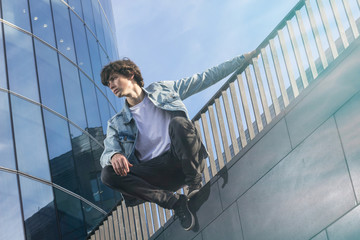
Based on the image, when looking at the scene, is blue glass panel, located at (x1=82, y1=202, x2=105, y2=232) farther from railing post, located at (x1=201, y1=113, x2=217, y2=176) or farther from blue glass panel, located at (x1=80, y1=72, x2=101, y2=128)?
railing post, located at (x1=201, y1=113, x2=217, y2=176)

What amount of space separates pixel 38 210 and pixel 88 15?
8.55 meters

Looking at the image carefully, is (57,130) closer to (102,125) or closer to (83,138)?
(83,138)

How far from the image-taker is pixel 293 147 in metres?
5.61

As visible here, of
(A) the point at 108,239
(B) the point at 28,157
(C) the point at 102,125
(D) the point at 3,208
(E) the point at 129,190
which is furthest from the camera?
(C) the point at 102,125

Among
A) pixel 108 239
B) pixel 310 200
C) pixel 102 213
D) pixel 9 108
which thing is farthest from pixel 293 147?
pixel 102 213

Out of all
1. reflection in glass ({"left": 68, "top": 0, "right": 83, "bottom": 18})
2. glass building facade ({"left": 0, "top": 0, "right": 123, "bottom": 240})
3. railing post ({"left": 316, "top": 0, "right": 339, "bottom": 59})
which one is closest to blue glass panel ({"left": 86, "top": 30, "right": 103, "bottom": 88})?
glass building facade ({"left": 0, "top": 0, "right": 123, "bottom": 240})

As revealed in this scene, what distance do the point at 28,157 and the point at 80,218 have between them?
2.15m

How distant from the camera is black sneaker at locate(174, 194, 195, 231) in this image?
6576 mm

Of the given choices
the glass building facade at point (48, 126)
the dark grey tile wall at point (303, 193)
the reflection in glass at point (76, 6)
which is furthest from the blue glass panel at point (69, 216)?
the dark grey tile wall at point (303, 193)

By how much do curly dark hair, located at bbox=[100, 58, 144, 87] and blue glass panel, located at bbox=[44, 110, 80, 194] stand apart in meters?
6.83

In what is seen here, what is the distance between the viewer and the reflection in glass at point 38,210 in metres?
11.4

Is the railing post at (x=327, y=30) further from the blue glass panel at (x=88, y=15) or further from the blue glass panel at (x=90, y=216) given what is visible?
the blue glass panel at (x=88, y=15)

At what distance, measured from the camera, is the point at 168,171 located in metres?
6.10

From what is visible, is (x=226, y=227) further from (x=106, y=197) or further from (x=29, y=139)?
(x=106, y=197)
